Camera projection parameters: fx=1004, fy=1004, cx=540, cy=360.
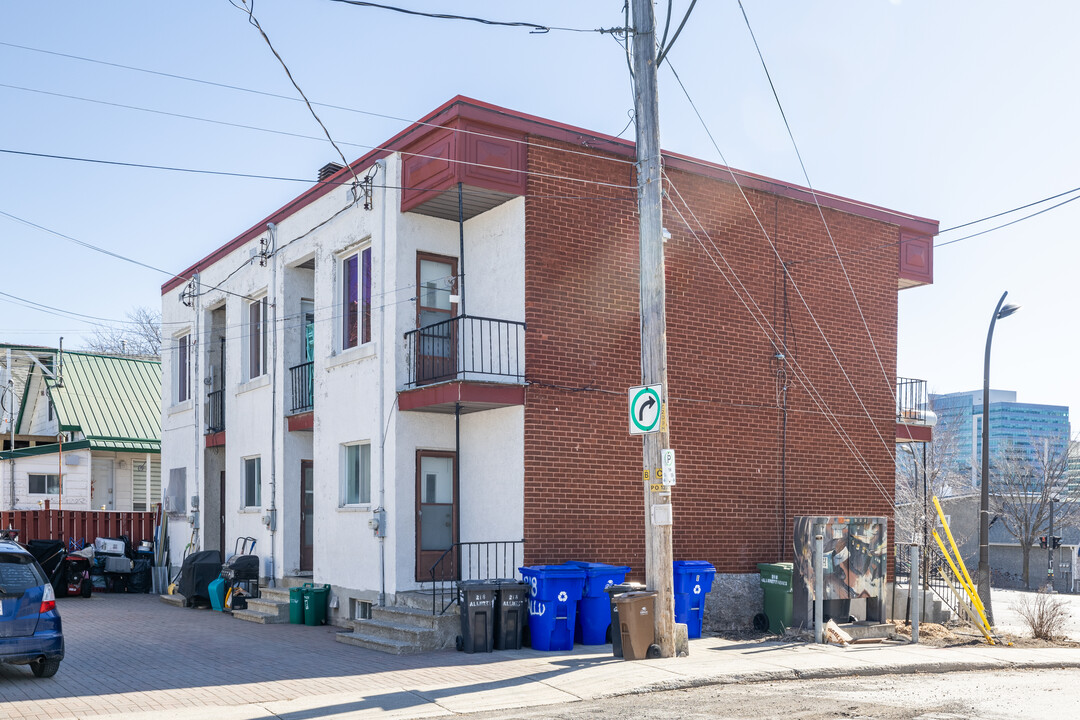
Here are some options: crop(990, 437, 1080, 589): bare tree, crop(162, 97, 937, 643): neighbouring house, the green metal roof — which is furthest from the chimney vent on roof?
crop(990, 437, 1080, 589): bare tree

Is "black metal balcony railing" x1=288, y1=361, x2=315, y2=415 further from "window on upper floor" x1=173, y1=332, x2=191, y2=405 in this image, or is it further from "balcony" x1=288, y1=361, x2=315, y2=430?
"window on upper floor" x1=173, y1=332, x2=191, y2=405

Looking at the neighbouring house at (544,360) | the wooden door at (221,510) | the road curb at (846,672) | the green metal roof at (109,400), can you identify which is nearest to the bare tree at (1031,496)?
the neighbouring house at (544,360)

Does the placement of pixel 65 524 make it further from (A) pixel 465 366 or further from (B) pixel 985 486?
(B) pixel 985 486

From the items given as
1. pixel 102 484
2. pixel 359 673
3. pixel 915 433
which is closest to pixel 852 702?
pixel 359 673

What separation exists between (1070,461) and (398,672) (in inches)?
2048

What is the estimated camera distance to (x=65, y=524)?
80.0ft

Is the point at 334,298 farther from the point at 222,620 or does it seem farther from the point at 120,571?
the point at 120,571

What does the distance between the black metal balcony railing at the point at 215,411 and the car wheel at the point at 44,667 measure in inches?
449

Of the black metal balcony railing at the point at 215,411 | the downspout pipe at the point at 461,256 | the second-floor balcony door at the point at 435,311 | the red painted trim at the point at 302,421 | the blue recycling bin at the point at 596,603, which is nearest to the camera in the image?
the blue recycling bin at the point at 596,603

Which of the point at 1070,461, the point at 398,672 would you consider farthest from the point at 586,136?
the point at 1070,461

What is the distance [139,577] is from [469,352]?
13.4 meters

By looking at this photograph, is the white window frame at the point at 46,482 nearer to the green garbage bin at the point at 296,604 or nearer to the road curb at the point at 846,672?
the green garbage bin at the point at 296,604

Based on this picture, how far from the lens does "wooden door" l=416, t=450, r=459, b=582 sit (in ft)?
49.2

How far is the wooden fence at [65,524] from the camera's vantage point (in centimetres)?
2425
